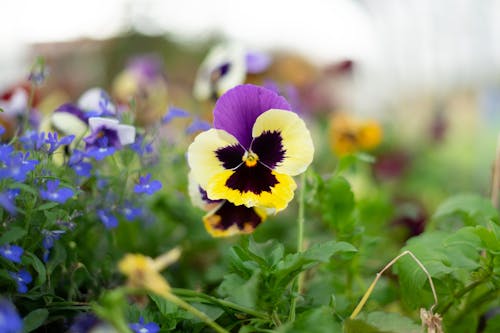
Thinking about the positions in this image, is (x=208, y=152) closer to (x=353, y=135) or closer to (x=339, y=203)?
(x=339, y=203)

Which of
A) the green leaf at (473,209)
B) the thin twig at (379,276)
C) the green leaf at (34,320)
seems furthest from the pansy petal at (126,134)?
the green leaf at (473,209)

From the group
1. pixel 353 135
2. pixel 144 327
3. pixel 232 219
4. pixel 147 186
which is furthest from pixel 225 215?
pixel 353 135

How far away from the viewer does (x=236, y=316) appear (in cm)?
67

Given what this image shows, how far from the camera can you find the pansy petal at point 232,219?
0.77m

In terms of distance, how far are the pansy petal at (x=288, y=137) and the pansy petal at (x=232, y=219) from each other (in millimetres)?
117

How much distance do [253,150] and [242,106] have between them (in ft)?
0.18

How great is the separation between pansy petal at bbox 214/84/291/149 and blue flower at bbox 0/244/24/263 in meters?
0.25

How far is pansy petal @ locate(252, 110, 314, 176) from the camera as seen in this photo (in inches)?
26.0

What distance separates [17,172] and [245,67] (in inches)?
21.4

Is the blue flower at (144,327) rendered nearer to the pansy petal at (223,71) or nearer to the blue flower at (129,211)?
the blue flower at (129,211)

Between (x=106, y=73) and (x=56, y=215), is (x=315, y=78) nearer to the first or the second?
(x=106, y=73)

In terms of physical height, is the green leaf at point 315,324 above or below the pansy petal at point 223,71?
below

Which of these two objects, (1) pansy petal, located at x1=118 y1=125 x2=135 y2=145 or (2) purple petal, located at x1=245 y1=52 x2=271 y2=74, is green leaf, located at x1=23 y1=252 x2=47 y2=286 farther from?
(2) purple petal, located at x1=245 y1=52 x2=271 y2=74

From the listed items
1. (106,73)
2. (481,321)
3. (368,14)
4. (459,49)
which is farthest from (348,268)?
(368,14)
